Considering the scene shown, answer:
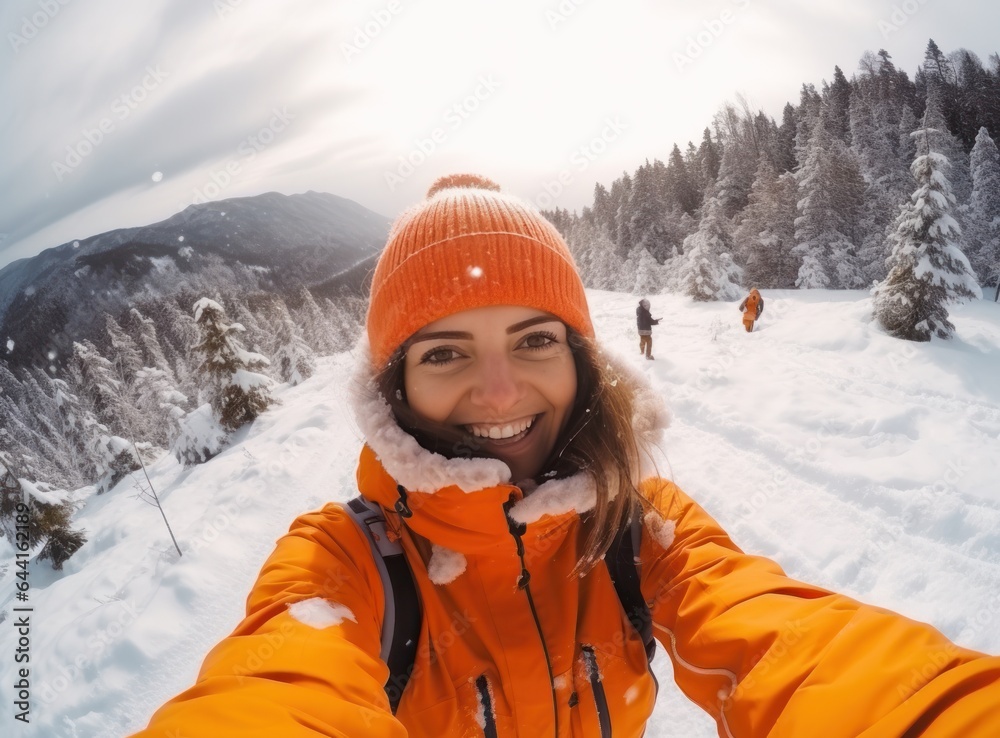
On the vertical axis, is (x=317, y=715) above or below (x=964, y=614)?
above

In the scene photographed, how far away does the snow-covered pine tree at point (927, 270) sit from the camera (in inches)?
510

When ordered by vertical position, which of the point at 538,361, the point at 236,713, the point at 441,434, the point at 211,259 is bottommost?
the point at 236,713

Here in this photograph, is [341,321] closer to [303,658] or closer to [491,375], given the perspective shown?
[491,375]

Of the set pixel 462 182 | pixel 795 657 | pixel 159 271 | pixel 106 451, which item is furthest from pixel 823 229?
pixel 159 271

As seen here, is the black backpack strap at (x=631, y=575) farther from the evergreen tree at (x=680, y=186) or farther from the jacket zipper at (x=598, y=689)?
the evergreen tree at (x=680, y=186)

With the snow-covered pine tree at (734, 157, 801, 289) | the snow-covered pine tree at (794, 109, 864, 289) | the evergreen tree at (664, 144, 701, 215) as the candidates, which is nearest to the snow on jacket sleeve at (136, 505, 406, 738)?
the snow-covered pine tree at (794, 109, 864, 289)

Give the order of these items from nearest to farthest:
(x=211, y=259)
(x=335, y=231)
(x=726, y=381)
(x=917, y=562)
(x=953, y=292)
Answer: (x=917, y=562) → (x=726, y=381) → (x=953, y=292) → (x=211, y=259) → (x=335, y=231)

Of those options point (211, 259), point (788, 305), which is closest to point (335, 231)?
point (211, 259)

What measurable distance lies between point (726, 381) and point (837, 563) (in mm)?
5772

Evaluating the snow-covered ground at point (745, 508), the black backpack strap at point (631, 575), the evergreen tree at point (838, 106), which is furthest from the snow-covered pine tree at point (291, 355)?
the evergreen tree at point (838, 106)

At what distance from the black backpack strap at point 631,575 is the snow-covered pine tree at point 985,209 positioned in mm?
41326

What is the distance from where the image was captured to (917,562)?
4.09 m

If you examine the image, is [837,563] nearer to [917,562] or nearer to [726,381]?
[917,562]

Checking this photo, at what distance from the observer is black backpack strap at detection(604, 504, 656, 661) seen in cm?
173
